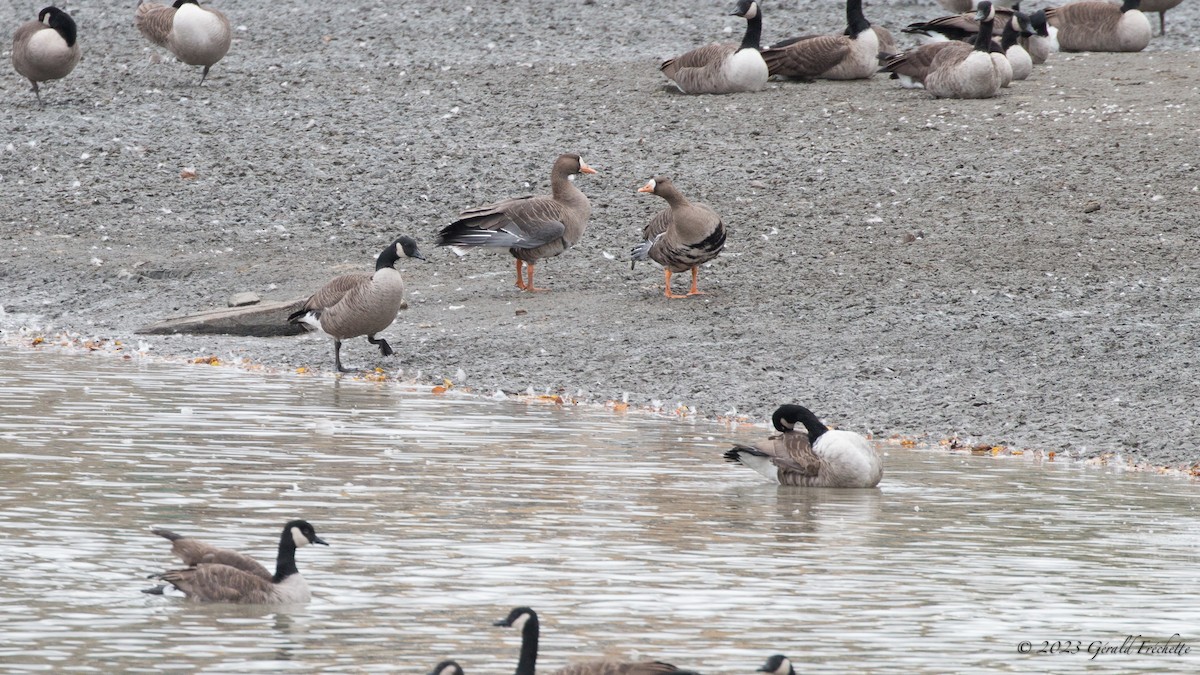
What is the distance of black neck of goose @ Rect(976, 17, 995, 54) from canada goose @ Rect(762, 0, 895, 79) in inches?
76.7

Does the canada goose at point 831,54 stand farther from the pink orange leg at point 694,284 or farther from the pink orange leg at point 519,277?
the pink orange leg at point 694,284

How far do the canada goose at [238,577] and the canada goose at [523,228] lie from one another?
31.2 feet

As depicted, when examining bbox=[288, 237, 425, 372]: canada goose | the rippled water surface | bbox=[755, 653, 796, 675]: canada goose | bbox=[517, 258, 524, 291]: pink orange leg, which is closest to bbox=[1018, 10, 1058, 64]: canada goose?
bbox=[517, 258, 524, 291]: pink orange leg

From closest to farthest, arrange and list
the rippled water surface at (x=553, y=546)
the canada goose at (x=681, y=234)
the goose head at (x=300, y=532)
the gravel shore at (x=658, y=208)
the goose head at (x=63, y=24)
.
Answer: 1. the rippled water surface at (x=553, y=546)
2. the goose head at (x=300, y=532)
3. the gravel shore at (x=658, y=208)
4. the canada goose at (x=681, y=234)
5. the goose head at (x=63, y=24)

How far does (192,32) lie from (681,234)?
36.1 ft

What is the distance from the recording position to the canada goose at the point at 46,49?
24.3 metres

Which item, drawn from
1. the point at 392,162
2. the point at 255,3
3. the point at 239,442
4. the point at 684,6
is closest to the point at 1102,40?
the point at 684,6

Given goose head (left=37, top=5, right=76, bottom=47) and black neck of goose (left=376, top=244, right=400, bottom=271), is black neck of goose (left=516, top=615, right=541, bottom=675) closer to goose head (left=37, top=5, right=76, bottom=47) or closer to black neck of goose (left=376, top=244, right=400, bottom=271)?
black neck of goose (left=376, top=244, right=400, bottom=271)

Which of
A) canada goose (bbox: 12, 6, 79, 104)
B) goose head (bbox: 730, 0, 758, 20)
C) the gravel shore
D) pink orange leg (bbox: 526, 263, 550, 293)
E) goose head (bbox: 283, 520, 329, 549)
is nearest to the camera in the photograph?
goose head (bbox: 283, 520, 329, 549)

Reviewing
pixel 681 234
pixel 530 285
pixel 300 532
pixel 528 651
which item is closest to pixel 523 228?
pixel 530 285

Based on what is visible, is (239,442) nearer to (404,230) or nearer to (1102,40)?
(404,230)

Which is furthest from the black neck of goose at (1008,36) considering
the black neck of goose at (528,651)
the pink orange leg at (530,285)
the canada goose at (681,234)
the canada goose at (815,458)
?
the black neck of goose at (528,651)

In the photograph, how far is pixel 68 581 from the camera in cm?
802

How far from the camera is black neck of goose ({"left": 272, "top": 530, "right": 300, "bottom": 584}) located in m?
7.83
